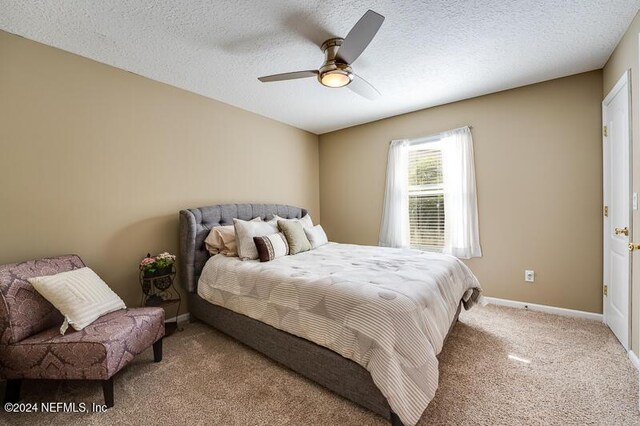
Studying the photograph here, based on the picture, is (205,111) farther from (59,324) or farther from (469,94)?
(469,94)

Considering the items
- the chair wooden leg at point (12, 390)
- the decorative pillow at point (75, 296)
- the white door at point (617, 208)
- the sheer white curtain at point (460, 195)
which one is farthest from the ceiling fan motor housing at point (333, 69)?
the chair wooden leg at point (12, 390)

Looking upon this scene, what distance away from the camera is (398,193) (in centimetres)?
402

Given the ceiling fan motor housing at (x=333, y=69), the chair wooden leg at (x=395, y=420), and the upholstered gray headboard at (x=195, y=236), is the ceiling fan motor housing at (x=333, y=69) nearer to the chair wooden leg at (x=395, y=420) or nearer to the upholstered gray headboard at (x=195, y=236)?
the upholstered gray headboard at (x=195, y=236)

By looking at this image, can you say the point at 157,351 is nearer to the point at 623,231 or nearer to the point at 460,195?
the point at 460,195

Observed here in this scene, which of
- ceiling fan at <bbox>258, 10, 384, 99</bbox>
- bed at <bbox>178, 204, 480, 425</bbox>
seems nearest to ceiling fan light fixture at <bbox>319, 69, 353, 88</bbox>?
ceiling fan at <bbox>258, 10, 384, 99</bbox>

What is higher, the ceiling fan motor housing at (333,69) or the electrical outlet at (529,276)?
the ceiling fan motor housing at (333,69)

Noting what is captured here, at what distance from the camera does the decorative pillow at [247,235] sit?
8.92ft

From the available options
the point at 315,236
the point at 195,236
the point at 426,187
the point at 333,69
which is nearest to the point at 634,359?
the point at 426,187

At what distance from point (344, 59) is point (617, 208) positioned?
2759 millimetres

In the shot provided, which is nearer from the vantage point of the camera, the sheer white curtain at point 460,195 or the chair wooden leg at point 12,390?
the chair wooden leg at point 12,390

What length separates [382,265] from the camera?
2334 mm

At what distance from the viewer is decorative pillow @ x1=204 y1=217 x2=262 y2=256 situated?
286 cm

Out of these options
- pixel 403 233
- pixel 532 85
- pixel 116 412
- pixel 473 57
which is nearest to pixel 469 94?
pixel 532 85

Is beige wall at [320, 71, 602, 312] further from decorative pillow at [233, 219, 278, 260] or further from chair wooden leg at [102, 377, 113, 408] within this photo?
chair wooden leg at [102, 377, 113, 408]
